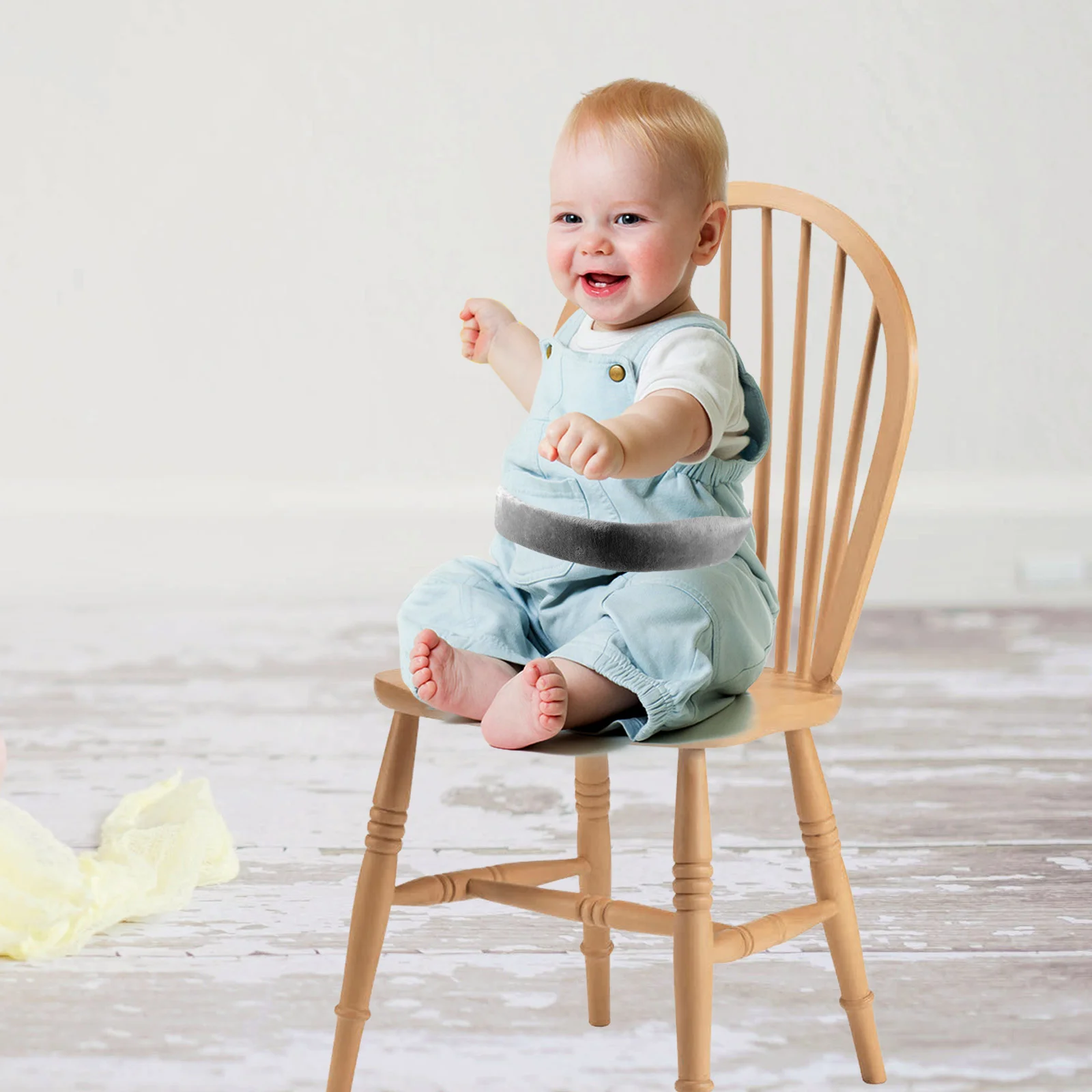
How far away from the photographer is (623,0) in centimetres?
372

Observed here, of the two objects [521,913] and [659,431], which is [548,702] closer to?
[659,431]

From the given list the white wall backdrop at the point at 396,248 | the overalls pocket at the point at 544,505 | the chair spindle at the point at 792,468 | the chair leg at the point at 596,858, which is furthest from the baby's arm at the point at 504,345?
the white wall backdrop at the point at 396,248

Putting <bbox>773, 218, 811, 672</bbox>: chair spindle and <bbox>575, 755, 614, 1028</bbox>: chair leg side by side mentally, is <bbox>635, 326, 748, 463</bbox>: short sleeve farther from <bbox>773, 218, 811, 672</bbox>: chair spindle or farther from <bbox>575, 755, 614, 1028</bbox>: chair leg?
<bbox>575, 755, 614, 1028</bbox>: chair leg

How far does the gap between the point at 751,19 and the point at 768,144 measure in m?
0.31

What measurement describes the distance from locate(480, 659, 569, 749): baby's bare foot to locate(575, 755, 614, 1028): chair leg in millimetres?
326

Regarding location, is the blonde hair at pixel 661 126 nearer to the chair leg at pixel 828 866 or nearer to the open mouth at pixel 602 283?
the open mouth at pixel 602 283

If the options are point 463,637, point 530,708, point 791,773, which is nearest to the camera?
point 530,708

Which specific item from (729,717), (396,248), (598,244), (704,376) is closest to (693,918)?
(729,717)

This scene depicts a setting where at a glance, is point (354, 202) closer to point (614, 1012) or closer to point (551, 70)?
point (551, 70)

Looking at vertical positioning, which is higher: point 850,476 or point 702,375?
point 702,375

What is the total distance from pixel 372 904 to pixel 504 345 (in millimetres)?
478

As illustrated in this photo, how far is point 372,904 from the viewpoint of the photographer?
117 cm

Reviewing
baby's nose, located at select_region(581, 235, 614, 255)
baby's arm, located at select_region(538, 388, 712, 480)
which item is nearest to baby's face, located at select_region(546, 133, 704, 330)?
baby's nose, located at select_region(581, 235, 614, 255)

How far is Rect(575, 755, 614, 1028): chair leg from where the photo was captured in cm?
→ 135
